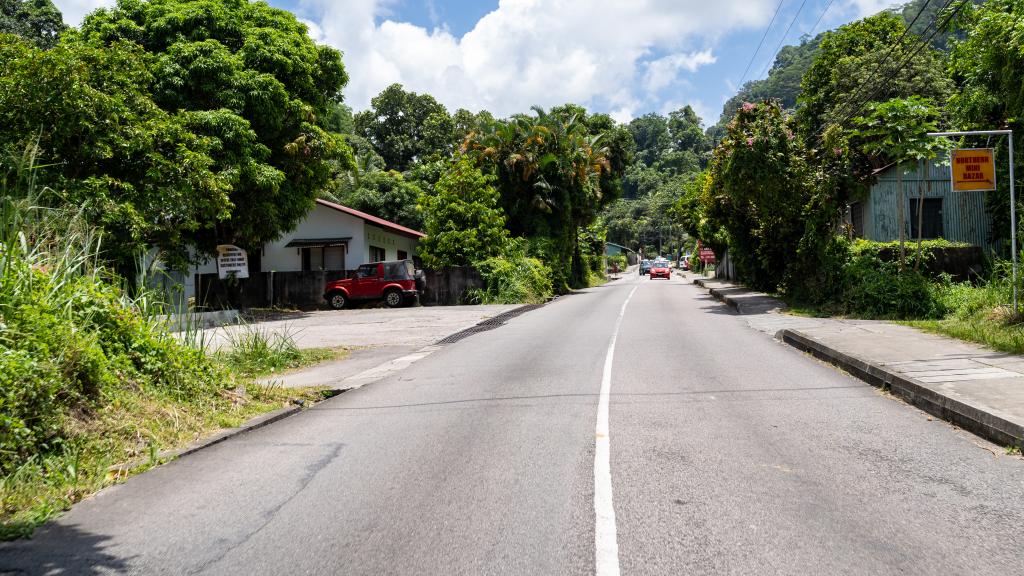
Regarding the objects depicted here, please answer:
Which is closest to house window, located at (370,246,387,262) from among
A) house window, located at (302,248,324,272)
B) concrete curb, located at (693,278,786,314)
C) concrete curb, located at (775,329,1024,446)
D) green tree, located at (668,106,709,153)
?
house window, located at (302,248,324,272)

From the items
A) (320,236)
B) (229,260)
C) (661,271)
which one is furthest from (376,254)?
(661,271)

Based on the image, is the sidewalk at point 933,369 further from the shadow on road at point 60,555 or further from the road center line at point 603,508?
the shadow on road at point 60,555

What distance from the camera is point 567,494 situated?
4.97 meters

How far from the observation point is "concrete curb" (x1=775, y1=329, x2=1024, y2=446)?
19.9 ft

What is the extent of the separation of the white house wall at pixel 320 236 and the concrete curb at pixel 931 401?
2439 centimetres

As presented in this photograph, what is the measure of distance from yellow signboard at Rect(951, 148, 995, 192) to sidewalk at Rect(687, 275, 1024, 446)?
2.82 meters

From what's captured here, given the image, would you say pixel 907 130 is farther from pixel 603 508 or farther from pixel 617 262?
pixel 617 262

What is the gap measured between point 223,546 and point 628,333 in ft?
41.7

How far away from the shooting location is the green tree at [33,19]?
1411 inches

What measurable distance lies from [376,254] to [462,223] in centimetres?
642

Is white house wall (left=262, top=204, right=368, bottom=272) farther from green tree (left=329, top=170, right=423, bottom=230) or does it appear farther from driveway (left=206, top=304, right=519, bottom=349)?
green tree (left=329, top=170, right=423, bottom=230)

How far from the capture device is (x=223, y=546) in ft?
13.8

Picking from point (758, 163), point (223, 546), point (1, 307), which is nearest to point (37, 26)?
point (758, 163)

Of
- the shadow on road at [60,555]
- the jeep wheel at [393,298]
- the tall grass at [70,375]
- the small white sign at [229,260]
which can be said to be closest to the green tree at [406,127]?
the jeep wheel at [393,298]
